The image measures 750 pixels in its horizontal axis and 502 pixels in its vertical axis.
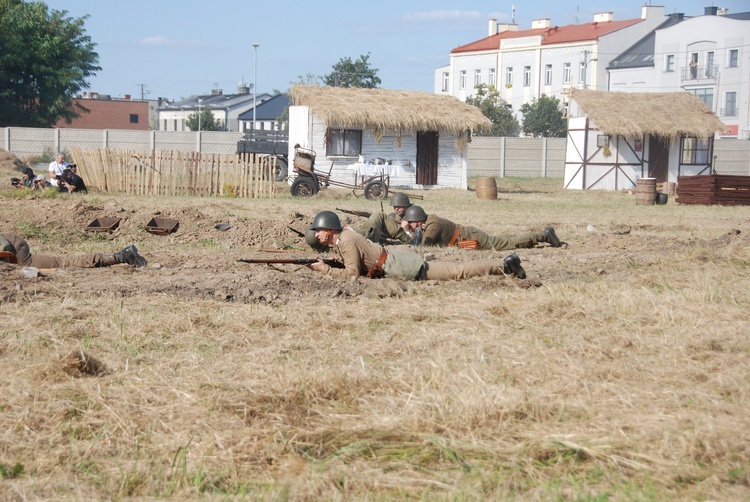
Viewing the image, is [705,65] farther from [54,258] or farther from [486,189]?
[54,258]

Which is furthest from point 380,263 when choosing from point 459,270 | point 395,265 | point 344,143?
point 344,143

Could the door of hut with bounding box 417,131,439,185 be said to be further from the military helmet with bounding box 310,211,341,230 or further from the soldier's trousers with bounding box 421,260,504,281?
the military helmet with bounding box 310,211,341,230

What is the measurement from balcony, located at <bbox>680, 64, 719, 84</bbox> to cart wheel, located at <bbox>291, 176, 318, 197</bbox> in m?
41.8

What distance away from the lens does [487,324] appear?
24.1 ft

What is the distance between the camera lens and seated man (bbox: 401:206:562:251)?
12695 mm

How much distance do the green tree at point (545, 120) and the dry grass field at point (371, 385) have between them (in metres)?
52.8

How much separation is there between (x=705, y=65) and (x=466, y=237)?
50.8m

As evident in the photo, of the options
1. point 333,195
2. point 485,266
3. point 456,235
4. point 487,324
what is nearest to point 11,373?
point 487,324

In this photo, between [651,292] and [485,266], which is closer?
[651,292]

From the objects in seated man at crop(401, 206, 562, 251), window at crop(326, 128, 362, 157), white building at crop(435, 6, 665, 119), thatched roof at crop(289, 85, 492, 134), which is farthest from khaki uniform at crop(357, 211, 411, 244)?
white building at crop(435, 6, 665, 119)

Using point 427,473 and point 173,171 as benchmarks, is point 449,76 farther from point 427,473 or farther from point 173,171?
point 427,473

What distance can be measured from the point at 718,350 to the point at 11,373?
4.95 meters

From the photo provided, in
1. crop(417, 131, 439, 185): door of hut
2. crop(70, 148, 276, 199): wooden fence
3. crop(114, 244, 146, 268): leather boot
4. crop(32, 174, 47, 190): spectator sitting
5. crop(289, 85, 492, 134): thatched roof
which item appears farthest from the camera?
crop(417, 131, 439, 185): door of hut

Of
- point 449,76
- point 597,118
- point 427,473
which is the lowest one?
point 427,473
